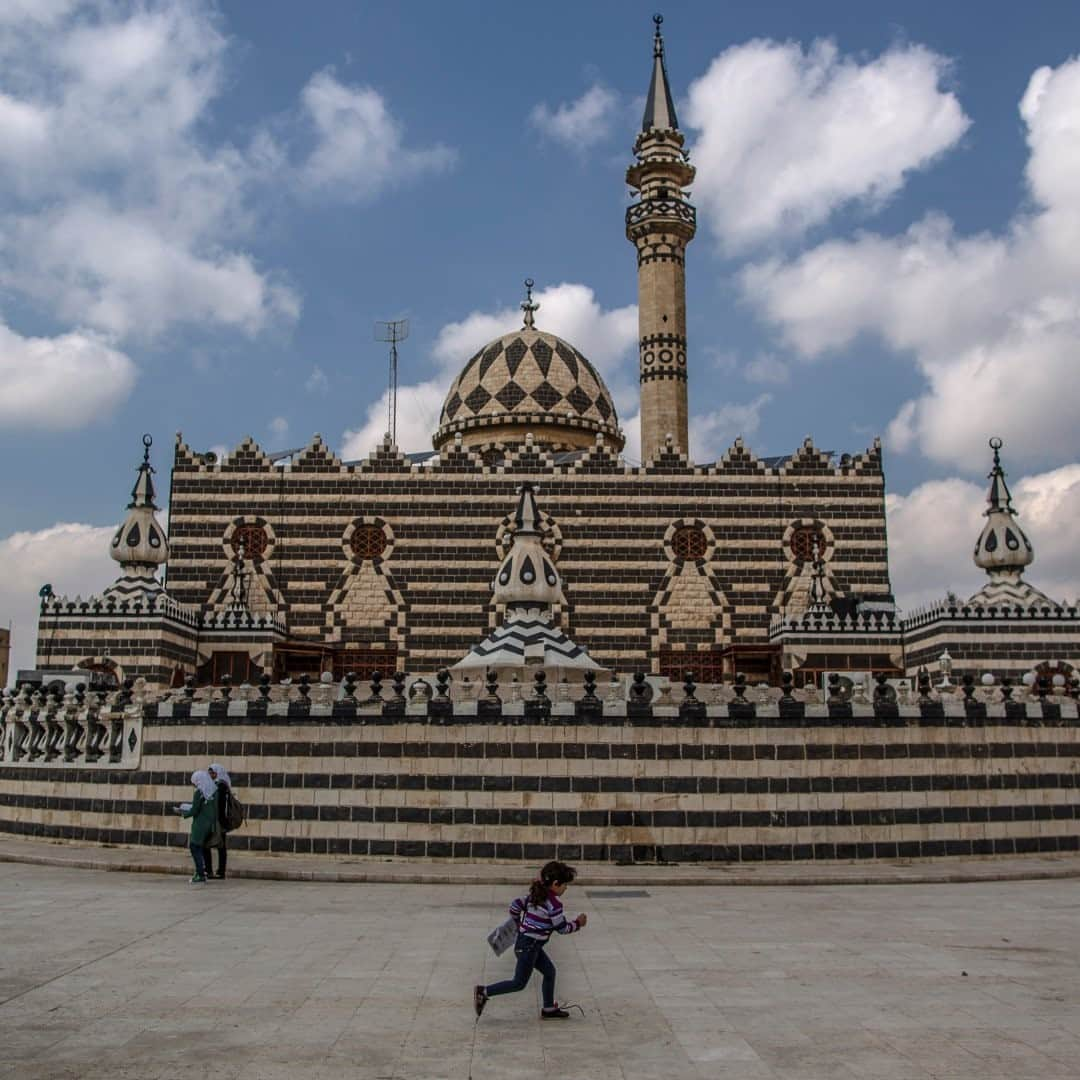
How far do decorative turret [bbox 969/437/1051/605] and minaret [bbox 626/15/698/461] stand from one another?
1033cm

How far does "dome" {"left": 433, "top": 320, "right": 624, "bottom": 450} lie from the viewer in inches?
1690

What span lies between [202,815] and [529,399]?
93.2 feet

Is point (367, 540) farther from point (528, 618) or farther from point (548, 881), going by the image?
point (548, 881)

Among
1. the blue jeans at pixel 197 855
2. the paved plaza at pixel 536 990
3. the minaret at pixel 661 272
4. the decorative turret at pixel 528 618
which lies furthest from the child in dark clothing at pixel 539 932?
→ the minaret at pixel 661 272

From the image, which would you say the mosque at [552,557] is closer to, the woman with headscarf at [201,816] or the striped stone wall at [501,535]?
the striped stone wall at [501,535]

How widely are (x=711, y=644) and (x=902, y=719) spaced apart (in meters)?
17.2

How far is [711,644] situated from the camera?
3703 cm

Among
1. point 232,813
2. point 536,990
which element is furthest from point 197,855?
point 536,990

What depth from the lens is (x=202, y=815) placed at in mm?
16312

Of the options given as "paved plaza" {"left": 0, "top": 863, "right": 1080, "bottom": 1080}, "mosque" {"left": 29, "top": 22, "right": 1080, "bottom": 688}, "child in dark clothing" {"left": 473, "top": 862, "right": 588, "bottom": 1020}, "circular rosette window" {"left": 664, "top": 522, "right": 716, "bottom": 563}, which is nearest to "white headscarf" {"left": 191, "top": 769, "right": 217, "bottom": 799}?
"paved plaza" {"left": 0, "top": 863, "right": 1080, "bottom": 1080}

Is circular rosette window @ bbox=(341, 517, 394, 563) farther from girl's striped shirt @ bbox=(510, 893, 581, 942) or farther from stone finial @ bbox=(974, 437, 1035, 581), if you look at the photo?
girl's striped shirt @ bbox=(510, 893, 581, 942)

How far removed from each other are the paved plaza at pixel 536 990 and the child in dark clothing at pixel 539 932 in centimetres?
20

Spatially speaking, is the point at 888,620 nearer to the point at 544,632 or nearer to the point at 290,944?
the point at 544,632

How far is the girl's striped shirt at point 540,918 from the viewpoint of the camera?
27.6 feet
